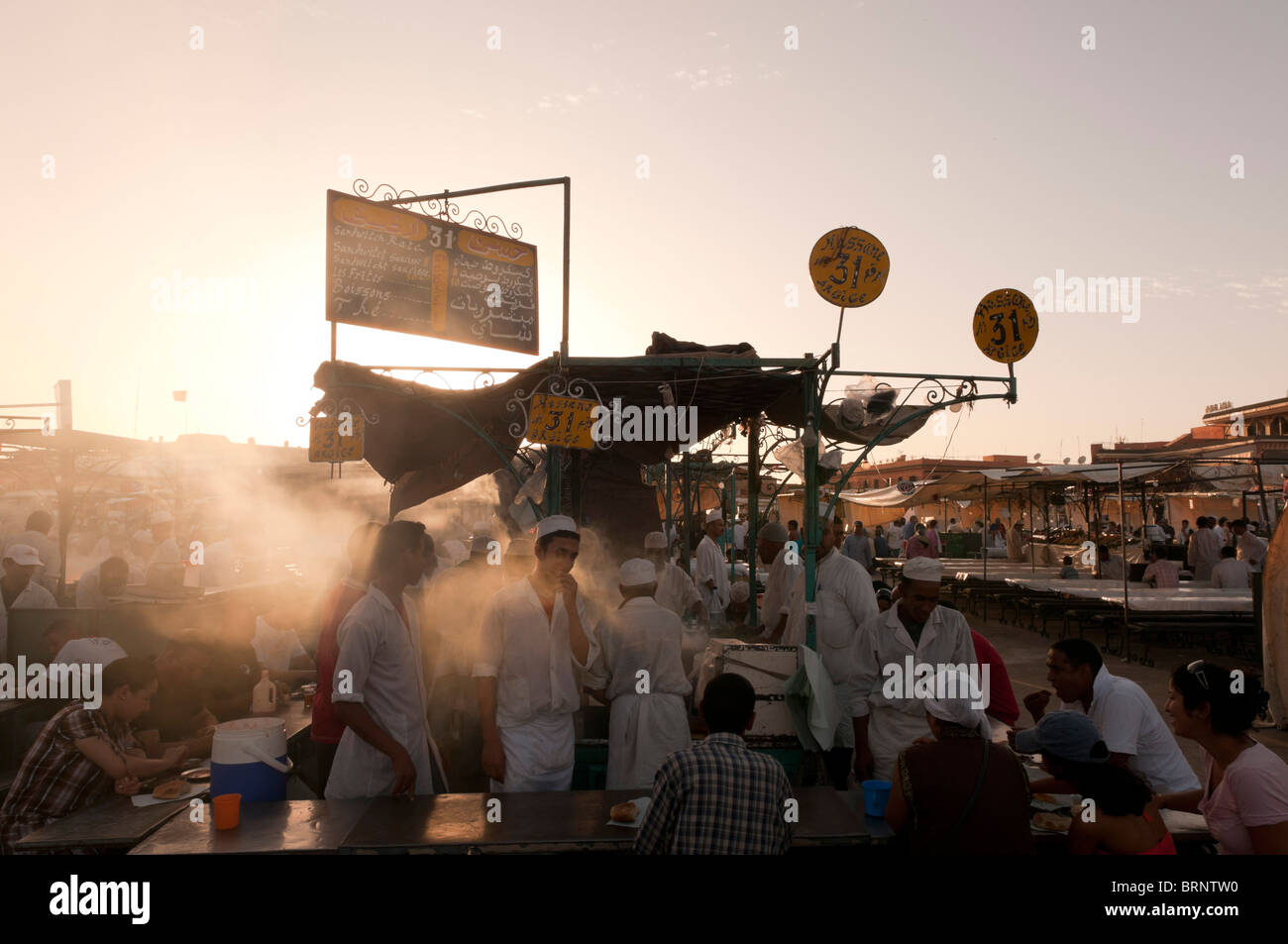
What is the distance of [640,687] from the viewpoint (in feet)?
14.4

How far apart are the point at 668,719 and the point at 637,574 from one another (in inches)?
33.3

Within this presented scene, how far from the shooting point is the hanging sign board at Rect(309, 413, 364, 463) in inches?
264

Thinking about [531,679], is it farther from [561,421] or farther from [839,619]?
[839,619]

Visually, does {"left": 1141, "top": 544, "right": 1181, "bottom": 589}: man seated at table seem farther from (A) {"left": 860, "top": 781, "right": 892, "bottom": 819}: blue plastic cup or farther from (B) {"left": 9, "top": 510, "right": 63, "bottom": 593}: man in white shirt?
(B) {"left": 9, "top": 510, "right": 63, "bottom": 593}: man in white shirt

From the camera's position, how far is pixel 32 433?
14.0m

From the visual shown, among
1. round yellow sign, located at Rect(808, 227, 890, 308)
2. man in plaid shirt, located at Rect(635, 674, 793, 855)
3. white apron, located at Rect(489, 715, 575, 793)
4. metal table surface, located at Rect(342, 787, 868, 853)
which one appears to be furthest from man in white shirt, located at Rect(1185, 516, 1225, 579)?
man in plaid shirt, located at Rect(635, 674, 793, 855)

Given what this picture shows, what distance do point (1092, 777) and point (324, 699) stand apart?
139 inches

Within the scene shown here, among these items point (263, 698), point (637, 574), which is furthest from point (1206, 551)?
point (263, 698)

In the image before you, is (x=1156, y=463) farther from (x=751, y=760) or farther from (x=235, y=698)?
(x=235, y=698)

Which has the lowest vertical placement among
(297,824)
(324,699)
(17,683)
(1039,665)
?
(1039,665)

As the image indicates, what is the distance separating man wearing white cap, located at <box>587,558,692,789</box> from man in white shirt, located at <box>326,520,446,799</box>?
3.52 ft

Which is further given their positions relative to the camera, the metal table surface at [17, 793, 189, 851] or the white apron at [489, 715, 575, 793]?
the white apron at [489, 715, 575, 793]

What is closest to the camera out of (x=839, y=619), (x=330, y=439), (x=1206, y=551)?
(x=839, y=619)

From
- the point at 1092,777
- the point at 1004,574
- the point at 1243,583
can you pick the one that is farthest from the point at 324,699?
the point at 1004,574
